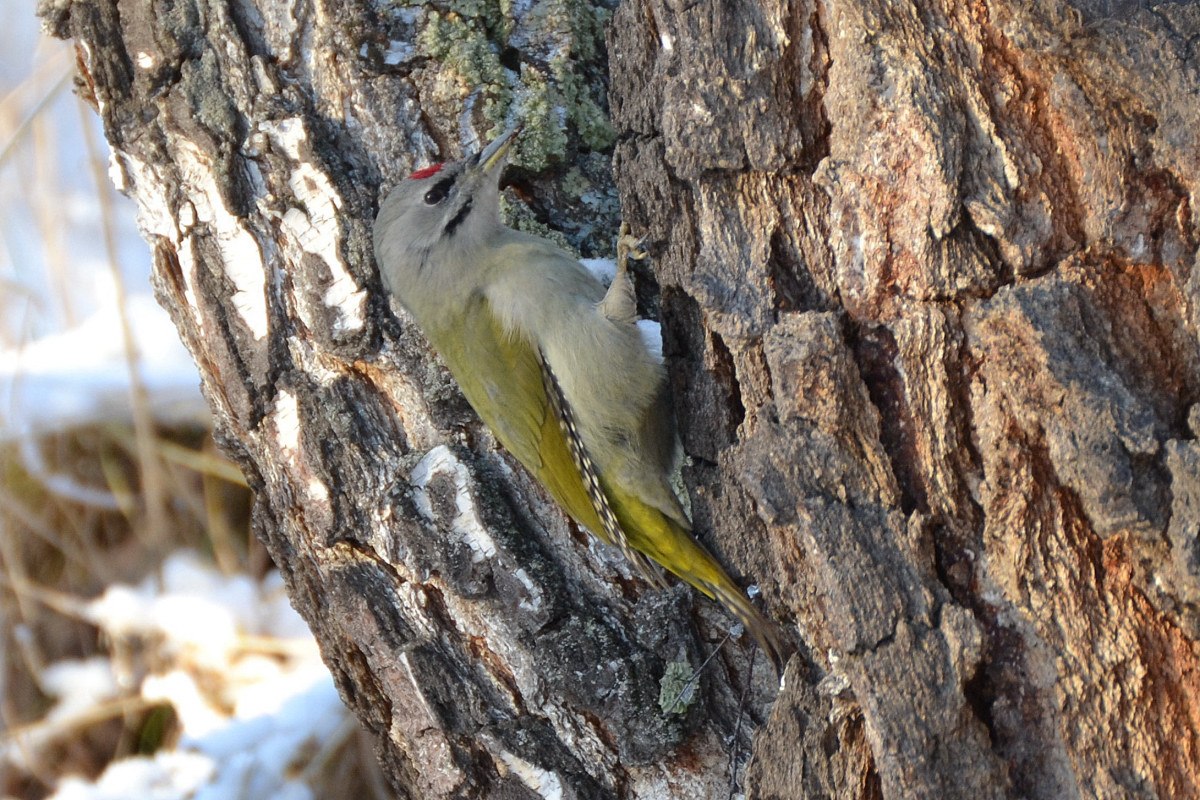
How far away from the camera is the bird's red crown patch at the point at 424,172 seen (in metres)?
2.72

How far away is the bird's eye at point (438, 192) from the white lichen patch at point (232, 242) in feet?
1.46

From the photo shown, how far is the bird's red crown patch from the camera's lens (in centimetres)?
272

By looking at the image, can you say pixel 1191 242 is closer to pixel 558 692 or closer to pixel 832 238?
pixel 832 238

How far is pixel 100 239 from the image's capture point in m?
5.56

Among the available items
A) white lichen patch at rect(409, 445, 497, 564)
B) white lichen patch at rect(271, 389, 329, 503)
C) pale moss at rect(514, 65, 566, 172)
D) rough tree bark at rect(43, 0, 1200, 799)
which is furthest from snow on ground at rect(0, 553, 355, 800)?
pale moss at rect(514, 65, 566, 172)

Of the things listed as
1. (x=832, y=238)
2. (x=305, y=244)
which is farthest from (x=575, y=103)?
(x=832, y=238)

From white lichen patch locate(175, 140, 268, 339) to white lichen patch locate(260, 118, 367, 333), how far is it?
11cm

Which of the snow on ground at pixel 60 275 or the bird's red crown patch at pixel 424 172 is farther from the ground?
the snow on ground at pixel 60 275

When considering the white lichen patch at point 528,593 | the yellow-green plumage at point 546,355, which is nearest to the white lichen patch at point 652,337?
the yellow-green plumage at point 546,355

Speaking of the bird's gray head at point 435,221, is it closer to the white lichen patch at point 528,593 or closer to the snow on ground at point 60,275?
the white lichen patch at point 528,593

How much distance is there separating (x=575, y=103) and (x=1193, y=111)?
4.98 ft

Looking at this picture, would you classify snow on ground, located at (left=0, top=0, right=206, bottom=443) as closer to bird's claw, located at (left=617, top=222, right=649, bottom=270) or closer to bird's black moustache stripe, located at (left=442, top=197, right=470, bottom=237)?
bird's black moustache stripe, located at (left=442, top=197, right=470, bottom=237)

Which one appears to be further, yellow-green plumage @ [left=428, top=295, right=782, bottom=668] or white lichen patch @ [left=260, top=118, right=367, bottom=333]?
white lichen patch @ [left=260, top=118, right=367, bottom=333]

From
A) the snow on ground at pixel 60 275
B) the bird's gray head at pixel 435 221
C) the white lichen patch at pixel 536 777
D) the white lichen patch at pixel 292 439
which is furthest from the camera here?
the snow on ground at pixel 60 275
